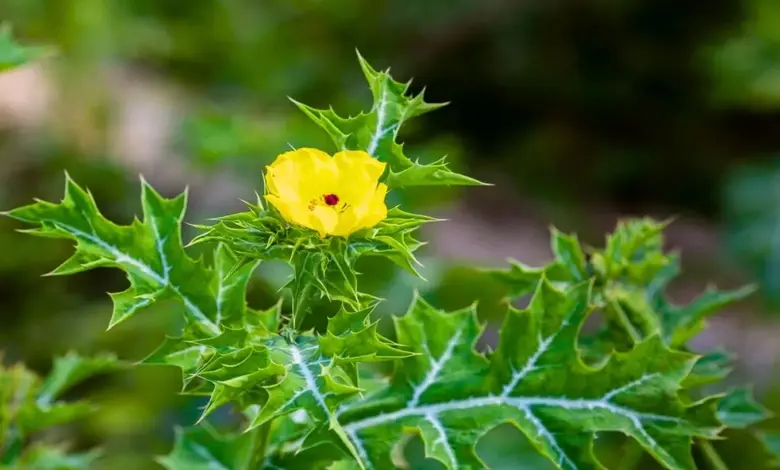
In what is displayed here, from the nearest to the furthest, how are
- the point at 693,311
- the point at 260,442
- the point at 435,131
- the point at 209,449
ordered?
the point at 260,442, the point at 209,449, the point at 693,311, the point at 435,131

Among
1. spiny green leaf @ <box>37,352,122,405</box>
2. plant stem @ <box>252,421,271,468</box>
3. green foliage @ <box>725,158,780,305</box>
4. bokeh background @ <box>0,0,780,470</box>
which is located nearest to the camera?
plant stem @ <box>252,421,271,468</box>

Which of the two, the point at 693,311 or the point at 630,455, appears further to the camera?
the point at 693,311

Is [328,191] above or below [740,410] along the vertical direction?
below

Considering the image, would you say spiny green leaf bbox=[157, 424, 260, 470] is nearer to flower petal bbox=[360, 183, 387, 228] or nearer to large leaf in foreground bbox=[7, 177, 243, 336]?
large leaf in foreground bbox=[7, 177, 243, 336]

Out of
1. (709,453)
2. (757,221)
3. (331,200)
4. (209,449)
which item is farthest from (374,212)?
(757,221)

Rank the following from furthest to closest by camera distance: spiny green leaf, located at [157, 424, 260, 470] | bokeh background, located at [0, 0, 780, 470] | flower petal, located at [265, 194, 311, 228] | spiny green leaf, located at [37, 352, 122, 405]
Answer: bokeh background, located at [0, 0, 780, 470]
spiny green leaf, located at [37, 352, 122, 405]
spiny green leaf, located at [157, 424, 260, 470]
flower petal, located at [265, 194, 311, 228]

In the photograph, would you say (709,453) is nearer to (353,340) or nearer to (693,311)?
(693,311)

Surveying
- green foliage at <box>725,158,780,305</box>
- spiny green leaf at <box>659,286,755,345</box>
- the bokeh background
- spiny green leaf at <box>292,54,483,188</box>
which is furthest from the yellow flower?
green foliage at <box>725,158,780,305</box>
